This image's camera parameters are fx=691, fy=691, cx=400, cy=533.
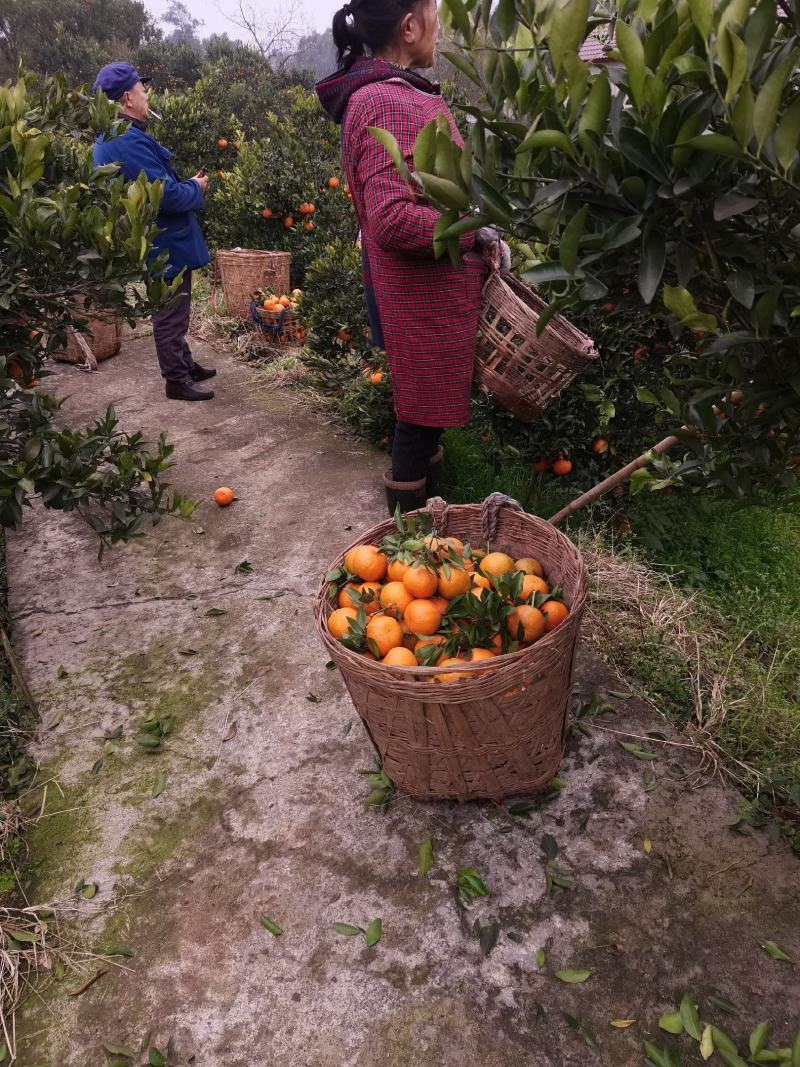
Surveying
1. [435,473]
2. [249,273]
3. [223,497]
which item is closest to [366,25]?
[435,473]

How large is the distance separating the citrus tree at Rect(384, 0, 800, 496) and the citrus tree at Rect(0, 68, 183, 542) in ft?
5.41

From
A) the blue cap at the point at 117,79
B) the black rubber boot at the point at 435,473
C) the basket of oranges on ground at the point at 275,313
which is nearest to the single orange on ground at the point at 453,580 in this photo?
the black rubber boot at the point at 435,473

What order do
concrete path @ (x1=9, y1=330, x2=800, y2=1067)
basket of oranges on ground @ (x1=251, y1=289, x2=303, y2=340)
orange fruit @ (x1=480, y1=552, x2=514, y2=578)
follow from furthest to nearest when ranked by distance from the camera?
basket of oranges on ground @ (x1=251, y1=289, x2=303, y2=340), orange fruit @ (x1=480, y1=552, x2=514, y2=578), concrete path @ (x1=9, y1=330, x2=800, y2=1067)

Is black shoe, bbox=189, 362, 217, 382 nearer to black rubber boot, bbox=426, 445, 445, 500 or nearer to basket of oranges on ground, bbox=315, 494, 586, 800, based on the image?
black rubber boot, bbox=426, 445, 445, 500

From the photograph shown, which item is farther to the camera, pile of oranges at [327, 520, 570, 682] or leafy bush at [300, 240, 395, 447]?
leafy bush at [300, 240, 395, 447]

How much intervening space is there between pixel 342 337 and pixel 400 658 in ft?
11.6

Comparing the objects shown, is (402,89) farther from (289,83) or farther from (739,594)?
(289,83)

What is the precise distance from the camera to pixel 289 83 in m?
18.0

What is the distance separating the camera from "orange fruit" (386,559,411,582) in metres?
2.21

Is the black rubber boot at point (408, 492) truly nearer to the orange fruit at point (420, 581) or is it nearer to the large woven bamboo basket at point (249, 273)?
the orange fruit at point (420, 581)

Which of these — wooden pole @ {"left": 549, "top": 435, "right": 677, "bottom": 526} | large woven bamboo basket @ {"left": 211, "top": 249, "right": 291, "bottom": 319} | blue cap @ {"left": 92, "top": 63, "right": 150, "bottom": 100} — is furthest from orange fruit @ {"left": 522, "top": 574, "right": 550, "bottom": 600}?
large woven bamboo basket @ {"left": 211, "top": 249, "right": 291, "bottom": 319}

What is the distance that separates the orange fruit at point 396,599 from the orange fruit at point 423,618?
5 cm

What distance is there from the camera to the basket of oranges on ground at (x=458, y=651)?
1799mm

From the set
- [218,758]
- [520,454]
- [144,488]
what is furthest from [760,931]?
[144,488]
